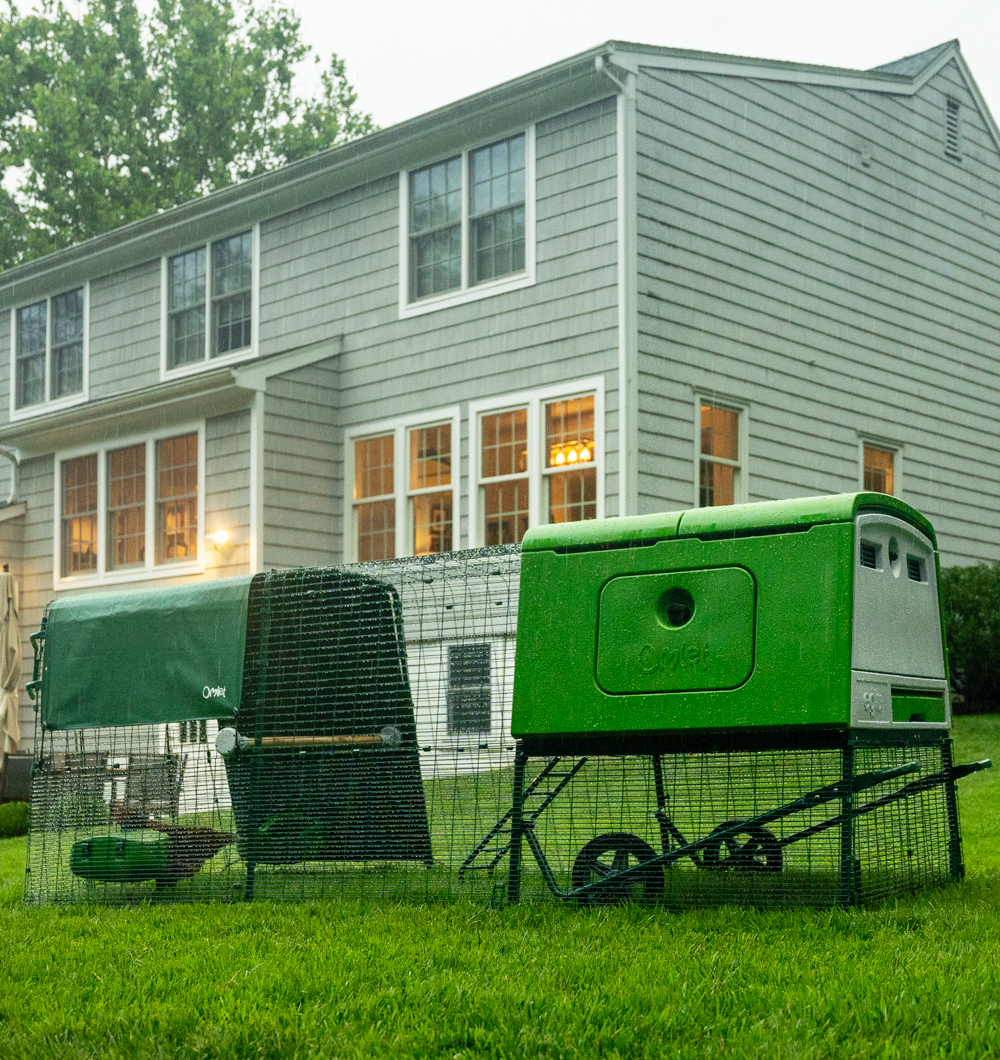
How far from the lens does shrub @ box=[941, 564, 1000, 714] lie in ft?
45.7

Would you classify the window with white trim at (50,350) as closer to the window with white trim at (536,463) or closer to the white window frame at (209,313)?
the white window frame at (209,313)

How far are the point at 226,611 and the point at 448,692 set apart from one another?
1318mm

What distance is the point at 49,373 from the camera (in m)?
18.8

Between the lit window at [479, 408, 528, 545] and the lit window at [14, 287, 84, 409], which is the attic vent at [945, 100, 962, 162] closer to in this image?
the lit window at [479, 408, 528, 545]

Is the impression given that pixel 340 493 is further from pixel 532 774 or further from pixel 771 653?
pixel 771 653

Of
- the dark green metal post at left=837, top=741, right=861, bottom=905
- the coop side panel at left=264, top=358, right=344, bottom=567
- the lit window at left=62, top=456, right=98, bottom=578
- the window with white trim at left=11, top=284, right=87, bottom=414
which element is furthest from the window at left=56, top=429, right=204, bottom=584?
the dark green metal post at left=837, top=741, right=861, bottom=905

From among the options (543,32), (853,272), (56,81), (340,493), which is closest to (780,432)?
(853,272)

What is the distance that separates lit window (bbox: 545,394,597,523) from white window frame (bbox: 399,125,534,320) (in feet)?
4.52

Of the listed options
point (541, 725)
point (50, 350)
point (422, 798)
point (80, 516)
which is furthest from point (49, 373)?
point (541, 725)

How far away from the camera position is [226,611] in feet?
23.2

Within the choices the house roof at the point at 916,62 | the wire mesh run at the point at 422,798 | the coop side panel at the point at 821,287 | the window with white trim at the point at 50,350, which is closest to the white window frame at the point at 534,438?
the coop side panel at the point at 821,287

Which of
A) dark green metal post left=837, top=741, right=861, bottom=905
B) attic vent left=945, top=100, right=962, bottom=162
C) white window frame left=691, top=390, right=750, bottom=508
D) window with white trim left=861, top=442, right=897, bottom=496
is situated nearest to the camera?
dark green metal post left=837, top=741, right=861, bottom=905

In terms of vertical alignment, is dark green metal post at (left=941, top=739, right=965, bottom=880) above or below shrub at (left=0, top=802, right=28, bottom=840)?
above

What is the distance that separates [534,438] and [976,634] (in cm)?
486
